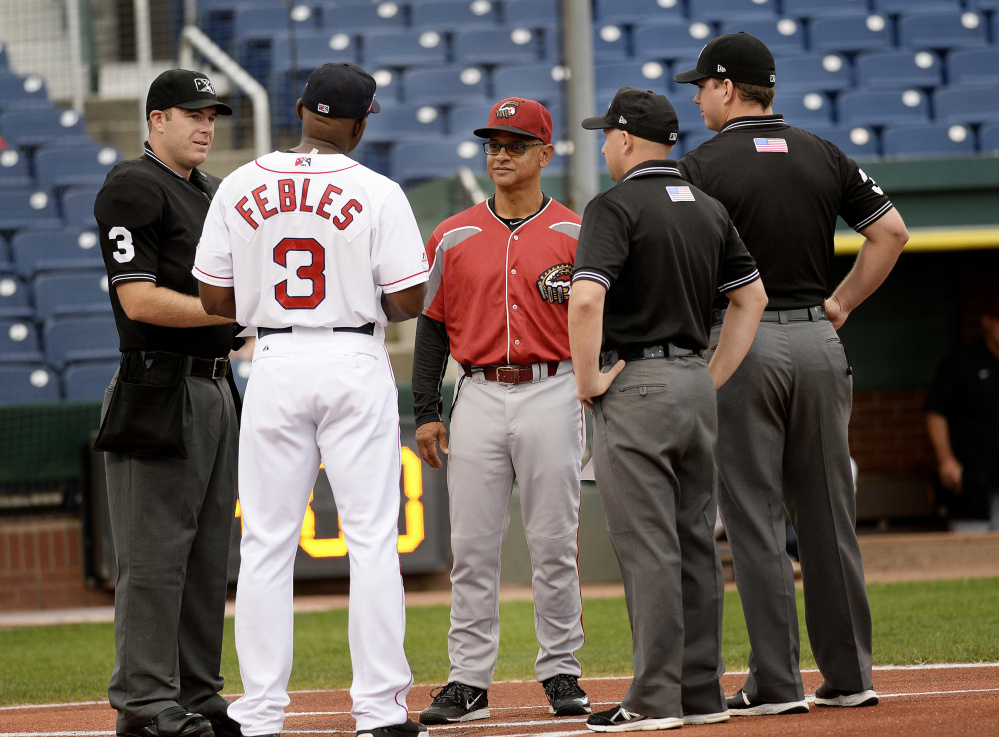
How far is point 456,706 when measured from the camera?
4383 mm

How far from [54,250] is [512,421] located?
749 centimetres

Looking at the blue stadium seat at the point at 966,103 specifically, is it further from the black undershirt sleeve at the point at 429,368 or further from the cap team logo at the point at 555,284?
the black undershirt sleeve at the point at 429,368

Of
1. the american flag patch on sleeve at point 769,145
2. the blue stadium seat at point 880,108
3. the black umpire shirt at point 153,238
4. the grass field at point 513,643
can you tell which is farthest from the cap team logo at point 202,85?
the blue stadium seat at point 880,108

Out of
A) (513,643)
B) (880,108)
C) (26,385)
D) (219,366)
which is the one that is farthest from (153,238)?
(880,108)

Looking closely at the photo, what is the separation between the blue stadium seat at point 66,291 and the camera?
10305mm

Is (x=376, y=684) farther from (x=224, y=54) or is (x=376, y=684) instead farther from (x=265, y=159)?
(x=224, y=54)

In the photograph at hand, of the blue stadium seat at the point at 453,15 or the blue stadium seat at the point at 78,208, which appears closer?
the blue stadium seat at the point at 78,208

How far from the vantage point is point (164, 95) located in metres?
4.16

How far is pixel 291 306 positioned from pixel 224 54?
9825 mm

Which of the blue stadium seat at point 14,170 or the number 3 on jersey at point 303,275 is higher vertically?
the blue stadium seat at point 14,170

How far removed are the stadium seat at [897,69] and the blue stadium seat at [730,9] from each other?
3.96ft

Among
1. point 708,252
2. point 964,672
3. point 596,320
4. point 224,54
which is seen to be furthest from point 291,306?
point 224,54

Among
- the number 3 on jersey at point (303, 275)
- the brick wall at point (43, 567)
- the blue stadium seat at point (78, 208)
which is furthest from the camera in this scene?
the blue stadium seat at point (78, 208)

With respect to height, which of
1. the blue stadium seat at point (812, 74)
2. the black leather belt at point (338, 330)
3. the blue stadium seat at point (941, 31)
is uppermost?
the blue stadium seat at point (941, 31)
